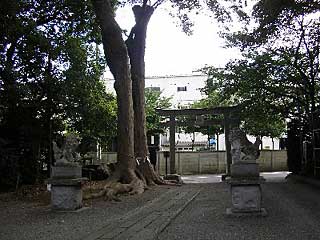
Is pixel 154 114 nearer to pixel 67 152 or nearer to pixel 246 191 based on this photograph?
pixel 67 152

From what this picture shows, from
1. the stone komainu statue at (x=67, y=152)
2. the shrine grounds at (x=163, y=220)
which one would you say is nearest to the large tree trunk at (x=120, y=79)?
the shrine grounds at (x=163, y=220)

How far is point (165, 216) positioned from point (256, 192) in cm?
196

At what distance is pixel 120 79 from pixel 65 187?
6030 mm

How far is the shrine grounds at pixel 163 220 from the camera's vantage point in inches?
282

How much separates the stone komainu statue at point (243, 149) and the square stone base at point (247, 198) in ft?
1.95

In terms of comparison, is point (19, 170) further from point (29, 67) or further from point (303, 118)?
point (303, 118)

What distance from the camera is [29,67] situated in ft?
51.3

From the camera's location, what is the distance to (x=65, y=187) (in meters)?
10.3

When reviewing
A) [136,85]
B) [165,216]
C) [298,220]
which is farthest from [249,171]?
[136,85]

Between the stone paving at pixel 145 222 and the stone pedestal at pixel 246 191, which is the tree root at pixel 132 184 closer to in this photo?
the stone paving at pixel 145 222

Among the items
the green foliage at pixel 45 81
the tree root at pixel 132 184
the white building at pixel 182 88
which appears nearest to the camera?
the tree root at pixel 132 184

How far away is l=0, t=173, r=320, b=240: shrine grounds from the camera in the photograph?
7.17m

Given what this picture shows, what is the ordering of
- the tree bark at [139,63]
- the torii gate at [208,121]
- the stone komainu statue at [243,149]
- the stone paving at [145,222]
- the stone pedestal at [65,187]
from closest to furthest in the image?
the stone paving at [145,222] → the stone komainu statue at [243,149] → the stone pedestal at [65,187] → the tree bark at [139,63] → the torii gate at [208,121]

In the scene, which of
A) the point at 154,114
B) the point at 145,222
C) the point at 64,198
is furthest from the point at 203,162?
the point at 145,222
